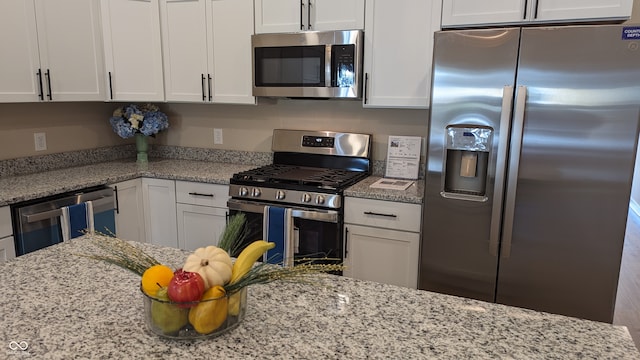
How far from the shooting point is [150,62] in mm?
3289

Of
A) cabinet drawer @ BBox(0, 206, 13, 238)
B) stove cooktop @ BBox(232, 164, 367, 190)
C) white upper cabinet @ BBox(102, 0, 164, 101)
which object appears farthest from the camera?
white upper cabinet @ BBox(102, 0, 164, 101)

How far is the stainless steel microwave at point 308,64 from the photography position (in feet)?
9.10

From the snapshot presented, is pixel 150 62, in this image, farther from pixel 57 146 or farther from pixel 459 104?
pixel 459 104

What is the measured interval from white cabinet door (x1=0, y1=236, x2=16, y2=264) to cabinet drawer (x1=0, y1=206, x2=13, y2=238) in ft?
0.09

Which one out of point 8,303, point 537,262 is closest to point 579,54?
point 537,262

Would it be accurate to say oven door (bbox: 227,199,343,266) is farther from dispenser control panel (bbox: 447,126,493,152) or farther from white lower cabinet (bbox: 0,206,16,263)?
white lower cabinet (bbox: 0,206,16,263)

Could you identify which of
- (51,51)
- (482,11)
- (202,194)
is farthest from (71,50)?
(482,11)

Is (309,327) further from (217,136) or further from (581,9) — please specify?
(217,136)

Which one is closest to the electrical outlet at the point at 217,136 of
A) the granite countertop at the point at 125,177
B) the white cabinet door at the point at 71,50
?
the granite countertop at the point at 125,177

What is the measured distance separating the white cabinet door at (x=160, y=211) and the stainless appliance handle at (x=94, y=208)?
307 mm

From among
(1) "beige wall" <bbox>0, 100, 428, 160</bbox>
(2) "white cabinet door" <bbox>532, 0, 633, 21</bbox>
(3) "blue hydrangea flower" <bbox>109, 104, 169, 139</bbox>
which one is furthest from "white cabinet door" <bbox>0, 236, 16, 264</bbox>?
(2) "white cabinet door" <bbox>532, 0, 633, 21</bbox>

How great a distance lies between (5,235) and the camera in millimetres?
2410

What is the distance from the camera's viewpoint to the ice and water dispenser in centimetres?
229

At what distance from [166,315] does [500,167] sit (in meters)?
1.76
